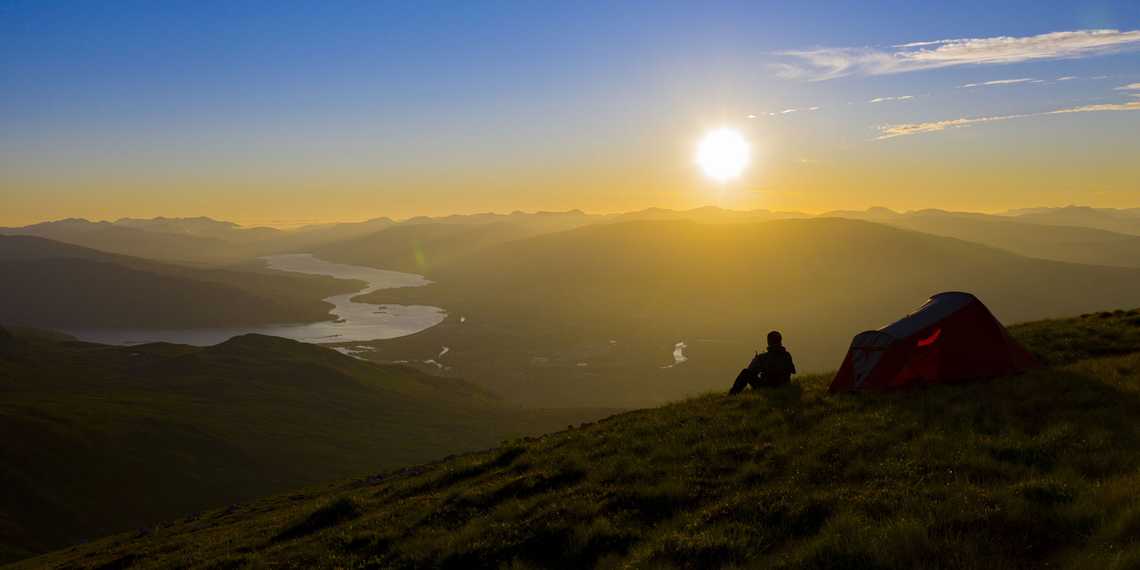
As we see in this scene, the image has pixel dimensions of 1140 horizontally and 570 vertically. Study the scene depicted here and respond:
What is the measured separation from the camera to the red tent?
58.5ft

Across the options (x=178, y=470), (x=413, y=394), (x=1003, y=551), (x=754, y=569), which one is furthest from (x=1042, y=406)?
(x=413, y=394)

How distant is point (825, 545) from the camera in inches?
319

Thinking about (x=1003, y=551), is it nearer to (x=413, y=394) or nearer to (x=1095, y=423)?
(x=1095, y=423)

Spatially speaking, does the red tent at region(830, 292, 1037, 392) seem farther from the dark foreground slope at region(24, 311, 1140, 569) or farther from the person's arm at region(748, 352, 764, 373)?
the person's arm at region(748, 352, 764, 373)

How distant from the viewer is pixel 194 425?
111500 millimetres

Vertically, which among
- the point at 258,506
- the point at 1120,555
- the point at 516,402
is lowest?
the point at 516,402

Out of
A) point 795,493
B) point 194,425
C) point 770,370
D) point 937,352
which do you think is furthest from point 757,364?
point 194,425

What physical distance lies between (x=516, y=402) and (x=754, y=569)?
192080 mm

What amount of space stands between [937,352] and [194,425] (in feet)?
404

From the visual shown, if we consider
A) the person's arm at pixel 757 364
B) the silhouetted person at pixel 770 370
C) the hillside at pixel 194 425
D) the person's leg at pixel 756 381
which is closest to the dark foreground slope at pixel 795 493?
the silhouetted person at pixel 770 370

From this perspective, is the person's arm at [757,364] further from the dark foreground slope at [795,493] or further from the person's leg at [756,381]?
the dark foreground slope at [795,493]

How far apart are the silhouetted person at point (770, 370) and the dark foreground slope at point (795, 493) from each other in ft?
4.05

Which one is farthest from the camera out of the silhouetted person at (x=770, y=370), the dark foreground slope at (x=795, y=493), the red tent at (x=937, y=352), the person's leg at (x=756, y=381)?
the person's leg at (x=756, y=381)

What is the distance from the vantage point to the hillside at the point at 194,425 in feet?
263
